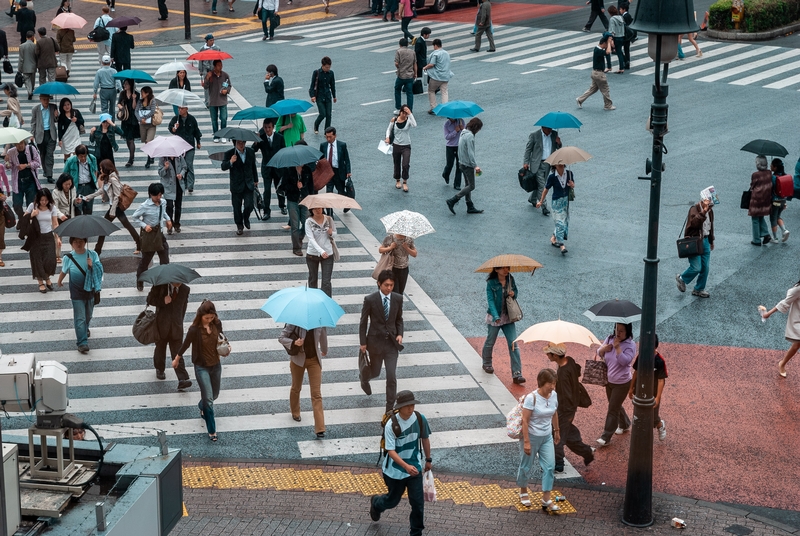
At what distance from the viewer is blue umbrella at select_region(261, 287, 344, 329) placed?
11461 mm

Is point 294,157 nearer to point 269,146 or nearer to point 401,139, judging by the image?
point 269,146

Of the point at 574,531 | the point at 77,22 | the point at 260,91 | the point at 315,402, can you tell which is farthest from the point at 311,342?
the point at 77,22

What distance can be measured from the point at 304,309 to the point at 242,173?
7.27 meters

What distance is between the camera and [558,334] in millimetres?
11562

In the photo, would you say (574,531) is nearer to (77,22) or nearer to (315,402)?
(315,402)

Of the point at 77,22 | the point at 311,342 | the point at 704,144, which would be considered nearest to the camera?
the point at 311,342

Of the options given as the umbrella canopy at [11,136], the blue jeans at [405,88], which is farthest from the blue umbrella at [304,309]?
the blue jeans at [405,88]

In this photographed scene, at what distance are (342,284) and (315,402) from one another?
16.0 feet

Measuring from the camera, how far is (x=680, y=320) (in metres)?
15.5

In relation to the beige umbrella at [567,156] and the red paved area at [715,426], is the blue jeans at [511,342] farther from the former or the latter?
the beige umbrella at [567,156]

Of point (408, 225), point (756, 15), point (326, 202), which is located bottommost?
point (408, 225)

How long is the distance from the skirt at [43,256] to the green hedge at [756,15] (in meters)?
25.1

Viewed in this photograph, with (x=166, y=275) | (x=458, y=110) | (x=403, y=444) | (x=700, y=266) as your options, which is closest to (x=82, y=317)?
(x=166, y=275)

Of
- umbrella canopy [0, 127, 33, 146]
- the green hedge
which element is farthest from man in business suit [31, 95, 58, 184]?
the green hedge
